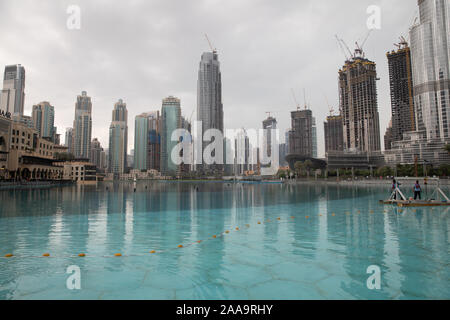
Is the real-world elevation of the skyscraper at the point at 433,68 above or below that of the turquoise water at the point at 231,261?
A: above

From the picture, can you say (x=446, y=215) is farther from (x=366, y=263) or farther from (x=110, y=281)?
(x=110, y=281)

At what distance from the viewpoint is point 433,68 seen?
589 ft

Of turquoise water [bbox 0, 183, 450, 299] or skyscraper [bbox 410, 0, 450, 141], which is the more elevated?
skyscraper [bbox 410, 0, 450, 141]

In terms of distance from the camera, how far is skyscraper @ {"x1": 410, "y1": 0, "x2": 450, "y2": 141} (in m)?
173

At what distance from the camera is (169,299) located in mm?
6023

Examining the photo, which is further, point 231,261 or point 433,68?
point 433,68

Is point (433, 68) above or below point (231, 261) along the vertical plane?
above

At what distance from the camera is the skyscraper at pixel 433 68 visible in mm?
173375

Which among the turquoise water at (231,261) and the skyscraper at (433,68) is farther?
the skyscraper at (433,68)

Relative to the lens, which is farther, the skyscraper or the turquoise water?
the skyscraper

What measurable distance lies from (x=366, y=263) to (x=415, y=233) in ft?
21.2

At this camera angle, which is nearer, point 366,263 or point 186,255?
point 366,263

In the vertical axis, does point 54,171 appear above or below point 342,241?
above
